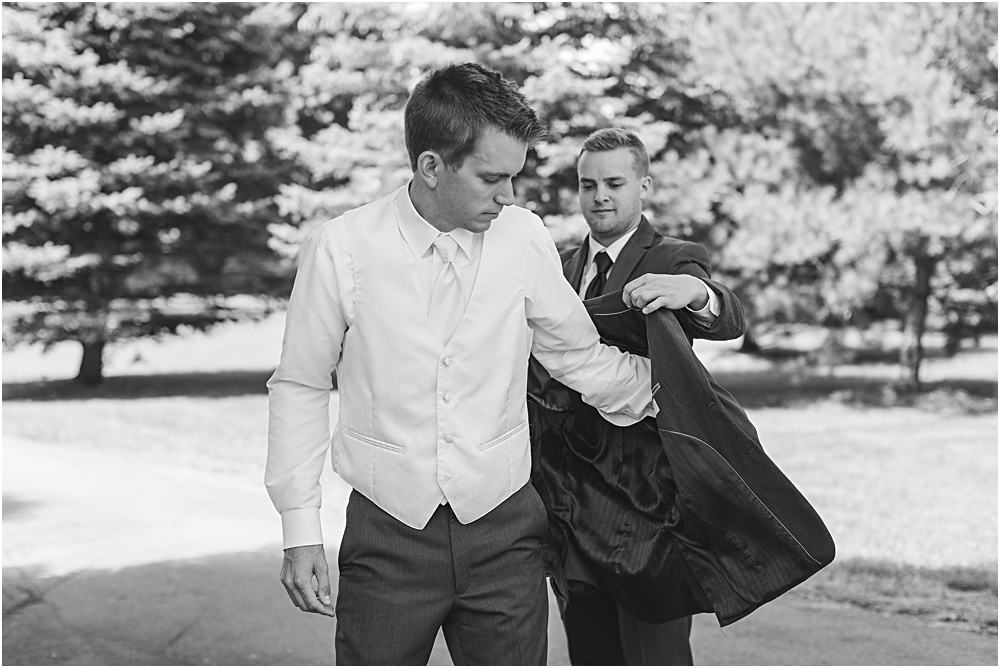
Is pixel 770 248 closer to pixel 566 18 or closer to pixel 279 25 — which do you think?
pixel 566 18

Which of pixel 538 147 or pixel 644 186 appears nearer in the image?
pixel 644 186

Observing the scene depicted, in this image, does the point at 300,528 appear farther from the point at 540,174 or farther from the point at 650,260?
the point at 540,174

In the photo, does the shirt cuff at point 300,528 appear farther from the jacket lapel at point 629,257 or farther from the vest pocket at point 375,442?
the jacket lapel at point 629,257

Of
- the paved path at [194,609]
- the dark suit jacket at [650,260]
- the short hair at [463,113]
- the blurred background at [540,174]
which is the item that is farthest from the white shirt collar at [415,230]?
the blurred background at [540,174]

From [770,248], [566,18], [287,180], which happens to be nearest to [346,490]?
[770,248]

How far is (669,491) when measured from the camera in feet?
11.1

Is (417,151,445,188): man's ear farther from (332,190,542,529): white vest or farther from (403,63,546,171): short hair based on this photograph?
(332,190,542,529): white vest

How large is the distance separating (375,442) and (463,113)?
851 millimetres

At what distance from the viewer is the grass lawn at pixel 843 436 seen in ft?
23.6

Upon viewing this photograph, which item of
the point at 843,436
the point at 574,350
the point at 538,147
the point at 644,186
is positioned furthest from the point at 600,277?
the point at 538,147

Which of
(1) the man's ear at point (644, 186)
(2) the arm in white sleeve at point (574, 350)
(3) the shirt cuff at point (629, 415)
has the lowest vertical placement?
(3) the shirt cuff at point (629, 415)

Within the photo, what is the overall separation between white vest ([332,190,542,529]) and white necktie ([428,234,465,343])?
0.11 feet

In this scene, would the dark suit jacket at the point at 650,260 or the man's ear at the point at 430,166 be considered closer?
the man's ear at the point at 430,166

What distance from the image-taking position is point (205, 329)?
20.9m
